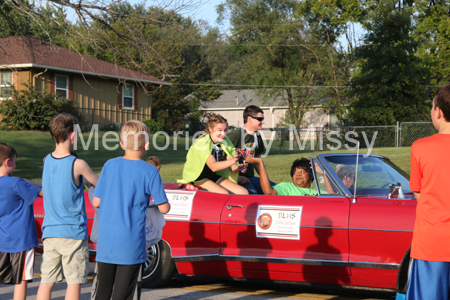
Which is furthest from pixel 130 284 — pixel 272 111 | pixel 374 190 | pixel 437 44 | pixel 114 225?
pixel 272 111

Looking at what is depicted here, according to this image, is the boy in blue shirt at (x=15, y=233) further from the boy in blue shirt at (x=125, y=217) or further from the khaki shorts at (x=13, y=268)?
the boy in blue shirt at (x=125, y=217)

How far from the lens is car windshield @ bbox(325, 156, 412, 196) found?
4879 mm

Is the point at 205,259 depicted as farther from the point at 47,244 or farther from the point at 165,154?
the point at 165,154

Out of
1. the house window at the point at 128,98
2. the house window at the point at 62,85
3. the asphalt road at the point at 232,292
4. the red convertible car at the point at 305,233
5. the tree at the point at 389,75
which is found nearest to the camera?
the red convertible car at the point at 305,233

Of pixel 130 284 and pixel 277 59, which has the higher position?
pixel 277 59

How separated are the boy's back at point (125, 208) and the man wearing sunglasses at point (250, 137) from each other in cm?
247

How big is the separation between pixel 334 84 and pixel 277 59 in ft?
18.4

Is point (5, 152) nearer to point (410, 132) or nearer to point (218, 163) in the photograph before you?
point (218, 163)

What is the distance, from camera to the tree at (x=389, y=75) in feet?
92.7

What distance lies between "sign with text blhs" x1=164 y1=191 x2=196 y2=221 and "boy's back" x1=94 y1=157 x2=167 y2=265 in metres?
1.56

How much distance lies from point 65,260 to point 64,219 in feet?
0.99

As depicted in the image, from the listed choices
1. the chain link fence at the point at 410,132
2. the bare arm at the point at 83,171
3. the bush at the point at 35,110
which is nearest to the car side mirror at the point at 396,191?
the bare arm at the point at 83,171

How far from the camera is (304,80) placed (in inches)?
1635

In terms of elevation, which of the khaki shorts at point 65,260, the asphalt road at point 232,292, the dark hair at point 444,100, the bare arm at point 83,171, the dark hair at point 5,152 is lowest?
the asphalt road at point 232,292
